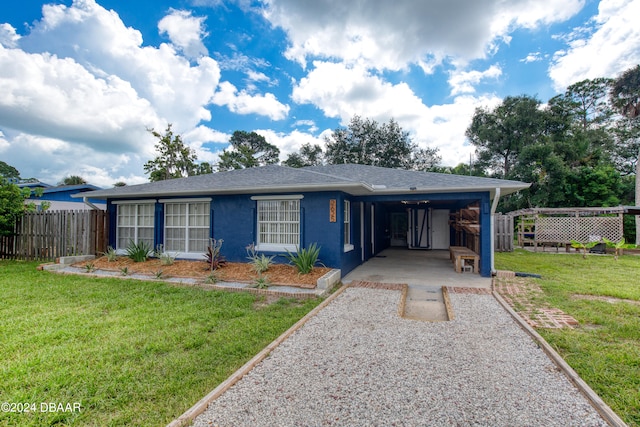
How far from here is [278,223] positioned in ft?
26.5

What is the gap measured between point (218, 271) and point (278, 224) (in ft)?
6.59

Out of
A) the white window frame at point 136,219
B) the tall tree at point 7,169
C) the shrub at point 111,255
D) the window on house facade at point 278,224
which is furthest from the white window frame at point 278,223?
the tall tree at point 7,169

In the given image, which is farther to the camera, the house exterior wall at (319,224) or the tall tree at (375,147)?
the tall tree at (375,147)

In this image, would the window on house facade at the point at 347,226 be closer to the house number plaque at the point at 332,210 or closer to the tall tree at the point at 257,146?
the house number plaque at the point at 332,210

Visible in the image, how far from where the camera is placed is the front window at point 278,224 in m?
7.89

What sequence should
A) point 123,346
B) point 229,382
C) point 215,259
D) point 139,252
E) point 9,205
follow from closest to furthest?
point 229,382 → point 123,346 → point 215,259 → point 139,252 → point 9,205

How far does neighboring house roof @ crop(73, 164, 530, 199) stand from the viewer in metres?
7.20

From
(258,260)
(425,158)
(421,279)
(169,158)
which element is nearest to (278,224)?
(258,260)

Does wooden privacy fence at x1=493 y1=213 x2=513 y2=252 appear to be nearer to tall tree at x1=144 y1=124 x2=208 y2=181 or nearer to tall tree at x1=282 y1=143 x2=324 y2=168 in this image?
tall tree at x1=282 y1=143 x2=324 y2=168

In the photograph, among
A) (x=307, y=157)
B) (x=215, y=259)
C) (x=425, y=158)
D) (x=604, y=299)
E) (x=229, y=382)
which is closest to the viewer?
(x=229, y=382)

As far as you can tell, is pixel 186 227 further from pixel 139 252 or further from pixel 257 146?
pixel 257 146

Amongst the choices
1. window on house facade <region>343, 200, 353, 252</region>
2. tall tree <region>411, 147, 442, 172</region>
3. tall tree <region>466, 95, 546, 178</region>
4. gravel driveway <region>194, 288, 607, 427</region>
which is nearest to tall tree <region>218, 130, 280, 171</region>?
tall tree <region>411, 147, 442, 172</region>

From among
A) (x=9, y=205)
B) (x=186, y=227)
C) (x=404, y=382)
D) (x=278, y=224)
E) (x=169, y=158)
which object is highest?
(x=169, y=158)

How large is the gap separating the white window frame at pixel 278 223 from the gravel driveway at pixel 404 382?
385 cm
